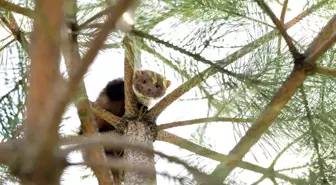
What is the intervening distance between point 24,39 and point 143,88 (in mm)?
2699

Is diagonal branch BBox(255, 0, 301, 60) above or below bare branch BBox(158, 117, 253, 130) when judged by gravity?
below

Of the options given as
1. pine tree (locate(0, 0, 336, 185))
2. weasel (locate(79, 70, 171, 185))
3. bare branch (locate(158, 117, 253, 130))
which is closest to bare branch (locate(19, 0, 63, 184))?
pine tree (locate(0, 0, 336, 185))

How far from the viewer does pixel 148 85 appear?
456 cm

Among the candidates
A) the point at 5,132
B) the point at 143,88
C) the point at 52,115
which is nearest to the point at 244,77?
the point at 5,132

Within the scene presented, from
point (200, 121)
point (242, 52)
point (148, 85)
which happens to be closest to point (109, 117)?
point (200, 121)

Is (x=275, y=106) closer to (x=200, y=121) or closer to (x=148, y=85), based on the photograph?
(x=200, y=121)

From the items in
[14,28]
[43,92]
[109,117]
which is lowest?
[43,92]

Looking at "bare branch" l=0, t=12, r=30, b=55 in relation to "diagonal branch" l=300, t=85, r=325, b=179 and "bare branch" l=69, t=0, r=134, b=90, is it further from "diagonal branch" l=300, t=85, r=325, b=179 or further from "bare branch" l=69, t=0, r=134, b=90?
"bare branch" l=69, t=0, r=134, b=90

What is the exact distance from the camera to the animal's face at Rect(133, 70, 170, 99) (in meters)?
4.41

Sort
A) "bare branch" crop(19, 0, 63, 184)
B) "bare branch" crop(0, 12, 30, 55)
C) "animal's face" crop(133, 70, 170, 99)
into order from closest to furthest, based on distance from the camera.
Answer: "bare branch" crop(19, 0, 63, 184), "bare branch" crop(0, 12, 30, 55), "animal's face" crop(133, 70, 170, 99)

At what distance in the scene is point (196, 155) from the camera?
183cm

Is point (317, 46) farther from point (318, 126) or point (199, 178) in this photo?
point (199, 178)

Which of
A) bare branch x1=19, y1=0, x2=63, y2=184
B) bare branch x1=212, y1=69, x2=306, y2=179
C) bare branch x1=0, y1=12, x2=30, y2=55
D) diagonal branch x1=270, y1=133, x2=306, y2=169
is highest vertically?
bare branch x1=0, y1=12, x2=30, y2=55

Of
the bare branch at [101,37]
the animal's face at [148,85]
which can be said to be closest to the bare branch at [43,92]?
the bare branch at [101,37]
